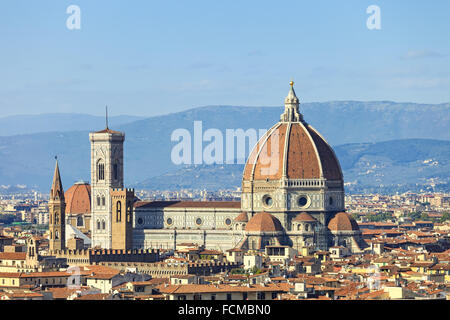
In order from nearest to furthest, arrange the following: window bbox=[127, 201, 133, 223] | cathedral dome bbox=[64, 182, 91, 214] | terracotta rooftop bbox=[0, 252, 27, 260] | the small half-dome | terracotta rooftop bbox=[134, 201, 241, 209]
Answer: terracotta rooftop bbox=[0, 252, 27, 260]
the small half-dome
window bbox=[127, 201, 133, 223]
terracotta rooftop bbox=[134, 201, 241, 209]
cathedral dome bbox=[64, 182, 91, 214]

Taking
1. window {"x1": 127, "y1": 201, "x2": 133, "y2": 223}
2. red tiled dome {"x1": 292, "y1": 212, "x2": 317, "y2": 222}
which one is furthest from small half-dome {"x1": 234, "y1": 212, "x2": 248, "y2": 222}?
window {"x1": 127, "y1": 201, "x2": 133, "y2": 223}

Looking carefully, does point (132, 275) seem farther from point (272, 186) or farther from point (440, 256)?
point (272, 186)

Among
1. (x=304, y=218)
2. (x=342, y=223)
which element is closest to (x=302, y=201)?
(x=304, y=218)

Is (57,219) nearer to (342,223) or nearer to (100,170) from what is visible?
(100,170)

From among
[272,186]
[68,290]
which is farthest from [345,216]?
[68,290]

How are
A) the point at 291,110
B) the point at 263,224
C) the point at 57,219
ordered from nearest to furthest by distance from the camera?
1. the point at 57,219
2. the point at 263,224
3. the point at 291,110

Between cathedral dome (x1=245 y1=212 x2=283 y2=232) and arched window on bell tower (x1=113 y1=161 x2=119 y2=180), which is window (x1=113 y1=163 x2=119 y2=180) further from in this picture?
cathedral dome (x1=245 y1=212 x2=283 y2=232)
